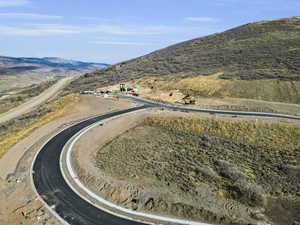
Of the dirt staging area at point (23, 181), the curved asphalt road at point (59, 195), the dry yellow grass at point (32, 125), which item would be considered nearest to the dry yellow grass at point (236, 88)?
the dry yellow grass at point (32, 125)

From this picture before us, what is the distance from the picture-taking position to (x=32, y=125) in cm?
3534

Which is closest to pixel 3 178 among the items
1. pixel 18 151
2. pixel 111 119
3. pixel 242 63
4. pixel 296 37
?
pixel 18 151

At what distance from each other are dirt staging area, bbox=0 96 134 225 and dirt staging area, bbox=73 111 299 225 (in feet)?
14.7

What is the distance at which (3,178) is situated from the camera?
67.6 ft

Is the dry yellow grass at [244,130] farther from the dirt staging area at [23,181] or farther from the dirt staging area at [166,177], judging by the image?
the dirt staging area at [23,181]

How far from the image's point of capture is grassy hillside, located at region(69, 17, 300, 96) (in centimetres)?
5647

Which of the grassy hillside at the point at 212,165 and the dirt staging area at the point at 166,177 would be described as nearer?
the dirt staging area at the point at 166,177

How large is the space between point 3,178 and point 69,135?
10180 mm

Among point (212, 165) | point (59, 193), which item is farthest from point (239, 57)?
point (59, 193)

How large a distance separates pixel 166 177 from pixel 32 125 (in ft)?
79.9

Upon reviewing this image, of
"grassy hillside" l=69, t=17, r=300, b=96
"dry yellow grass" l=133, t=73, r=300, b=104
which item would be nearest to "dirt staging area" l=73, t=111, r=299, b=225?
"dry yellow grass" l=133, t=73, r=300, b=104

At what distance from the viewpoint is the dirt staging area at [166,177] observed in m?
17.1

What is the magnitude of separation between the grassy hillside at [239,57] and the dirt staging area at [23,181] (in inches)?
1521

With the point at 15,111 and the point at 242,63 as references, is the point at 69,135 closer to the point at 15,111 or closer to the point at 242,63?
the point at 15,111
